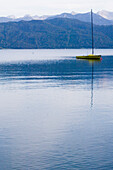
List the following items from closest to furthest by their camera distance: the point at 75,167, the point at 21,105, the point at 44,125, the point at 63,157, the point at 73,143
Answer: the point at 75,167 → the point at 63,157 → the point at 73,143 → the point at 44,125 → the point at 21,105

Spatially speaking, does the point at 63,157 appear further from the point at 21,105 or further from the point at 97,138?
the point at 21,105

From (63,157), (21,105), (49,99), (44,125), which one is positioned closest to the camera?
(63,157)

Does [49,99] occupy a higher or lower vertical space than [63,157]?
higher

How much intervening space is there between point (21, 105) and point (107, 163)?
23.3 m

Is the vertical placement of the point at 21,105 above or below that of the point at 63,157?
above

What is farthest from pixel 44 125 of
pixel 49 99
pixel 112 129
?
pixel 49 99

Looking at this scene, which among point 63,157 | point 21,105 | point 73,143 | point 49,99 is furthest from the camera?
point 49,99

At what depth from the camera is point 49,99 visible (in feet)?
161

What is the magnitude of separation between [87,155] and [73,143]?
115 inches

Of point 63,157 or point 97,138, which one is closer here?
point 63,157

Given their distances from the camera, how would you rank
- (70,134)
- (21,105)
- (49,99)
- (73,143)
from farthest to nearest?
(49,99), (21,105), (70,134), (73,143)

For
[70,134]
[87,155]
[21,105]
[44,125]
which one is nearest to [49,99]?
[21,105]

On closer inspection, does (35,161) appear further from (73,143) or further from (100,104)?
(100,104)

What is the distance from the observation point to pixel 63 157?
77.4 feet
